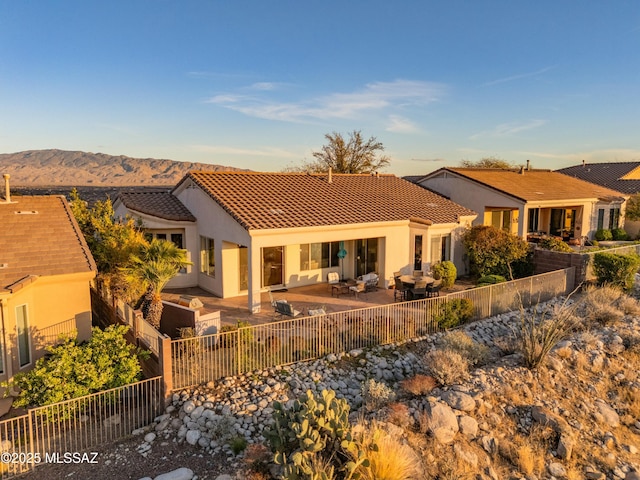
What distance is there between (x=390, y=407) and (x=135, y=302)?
32.6 feet

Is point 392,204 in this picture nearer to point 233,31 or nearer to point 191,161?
point 233,31

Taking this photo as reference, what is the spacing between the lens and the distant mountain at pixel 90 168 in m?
116

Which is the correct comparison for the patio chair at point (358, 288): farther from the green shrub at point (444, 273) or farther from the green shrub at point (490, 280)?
the green shrub at point (490, 280)

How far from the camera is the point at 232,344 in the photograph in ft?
36.3

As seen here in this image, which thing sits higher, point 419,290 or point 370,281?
point 419,290

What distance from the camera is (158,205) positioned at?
19.5m

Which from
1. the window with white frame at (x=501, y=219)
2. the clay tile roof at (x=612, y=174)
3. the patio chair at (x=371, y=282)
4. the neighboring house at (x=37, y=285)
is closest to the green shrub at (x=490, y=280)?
the patio chair at (x=371, y=282)

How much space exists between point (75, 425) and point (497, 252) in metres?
18.2

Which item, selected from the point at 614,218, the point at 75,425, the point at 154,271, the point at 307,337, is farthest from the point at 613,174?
the point at 75,425

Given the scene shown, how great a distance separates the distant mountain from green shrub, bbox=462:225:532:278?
106 meters

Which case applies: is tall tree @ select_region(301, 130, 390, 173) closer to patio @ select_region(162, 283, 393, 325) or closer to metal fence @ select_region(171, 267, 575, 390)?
patio @ select_region(162, 283, 393, 325)

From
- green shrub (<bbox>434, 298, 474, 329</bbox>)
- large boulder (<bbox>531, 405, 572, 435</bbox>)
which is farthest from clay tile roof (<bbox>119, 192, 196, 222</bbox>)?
large boulder (<bbox>531, 405, 572, 435</bbox>)

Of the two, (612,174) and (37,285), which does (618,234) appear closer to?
(612,174)

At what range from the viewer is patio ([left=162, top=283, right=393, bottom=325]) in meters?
15.0
